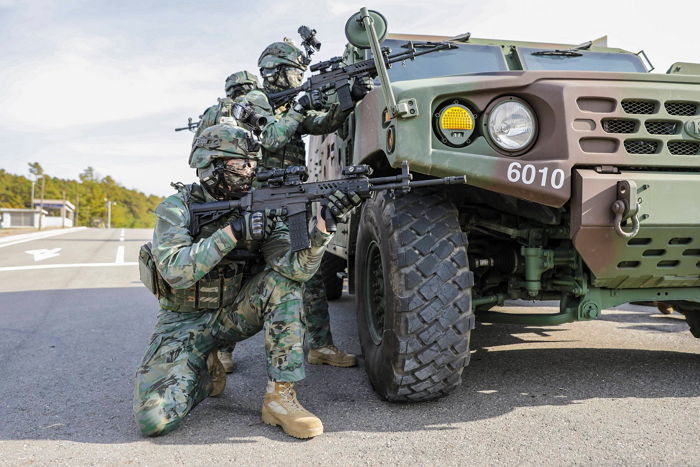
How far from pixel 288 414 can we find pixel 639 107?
6.41ft

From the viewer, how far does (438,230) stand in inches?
104

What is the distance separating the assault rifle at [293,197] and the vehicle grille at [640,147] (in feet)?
3.20

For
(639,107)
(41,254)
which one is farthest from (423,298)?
(41,254)

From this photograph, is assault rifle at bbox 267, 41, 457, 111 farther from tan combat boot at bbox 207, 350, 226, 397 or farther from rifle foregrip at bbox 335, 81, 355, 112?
tan combat boot at bbox 207, 350, 226, 397

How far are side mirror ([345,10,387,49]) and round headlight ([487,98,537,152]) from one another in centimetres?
70

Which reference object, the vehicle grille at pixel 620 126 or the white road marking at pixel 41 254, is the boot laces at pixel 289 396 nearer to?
the vehicle grille at pixel 620 126

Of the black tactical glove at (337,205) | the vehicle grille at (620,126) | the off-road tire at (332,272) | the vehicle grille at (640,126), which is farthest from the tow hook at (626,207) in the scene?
the off-road tire at (332,272)

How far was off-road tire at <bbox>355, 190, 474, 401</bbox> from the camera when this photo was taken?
2.56 m

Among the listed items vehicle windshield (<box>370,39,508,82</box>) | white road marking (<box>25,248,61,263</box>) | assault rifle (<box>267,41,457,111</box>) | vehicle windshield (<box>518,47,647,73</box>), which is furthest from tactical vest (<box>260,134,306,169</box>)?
white road marking (<box>25,248,61,263</box>)

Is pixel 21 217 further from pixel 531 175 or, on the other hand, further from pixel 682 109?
pixel 682 109

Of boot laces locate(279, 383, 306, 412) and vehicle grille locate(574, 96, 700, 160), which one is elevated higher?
vehicle grille locate(574, 96, 700, 160)

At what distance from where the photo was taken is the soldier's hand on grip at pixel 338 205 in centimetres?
264

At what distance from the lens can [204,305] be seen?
2.95 meters

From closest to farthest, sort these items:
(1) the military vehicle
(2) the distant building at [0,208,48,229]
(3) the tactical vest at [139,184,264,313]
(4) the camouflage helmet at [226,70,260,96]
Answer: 1. (1) the military vehicle
2. (3) the tactical vest at [139,184,264,313]
3. (4) the camouflage helmet at [226,70,260,96]
4. (2) the distant building at [0,208,48,229]
